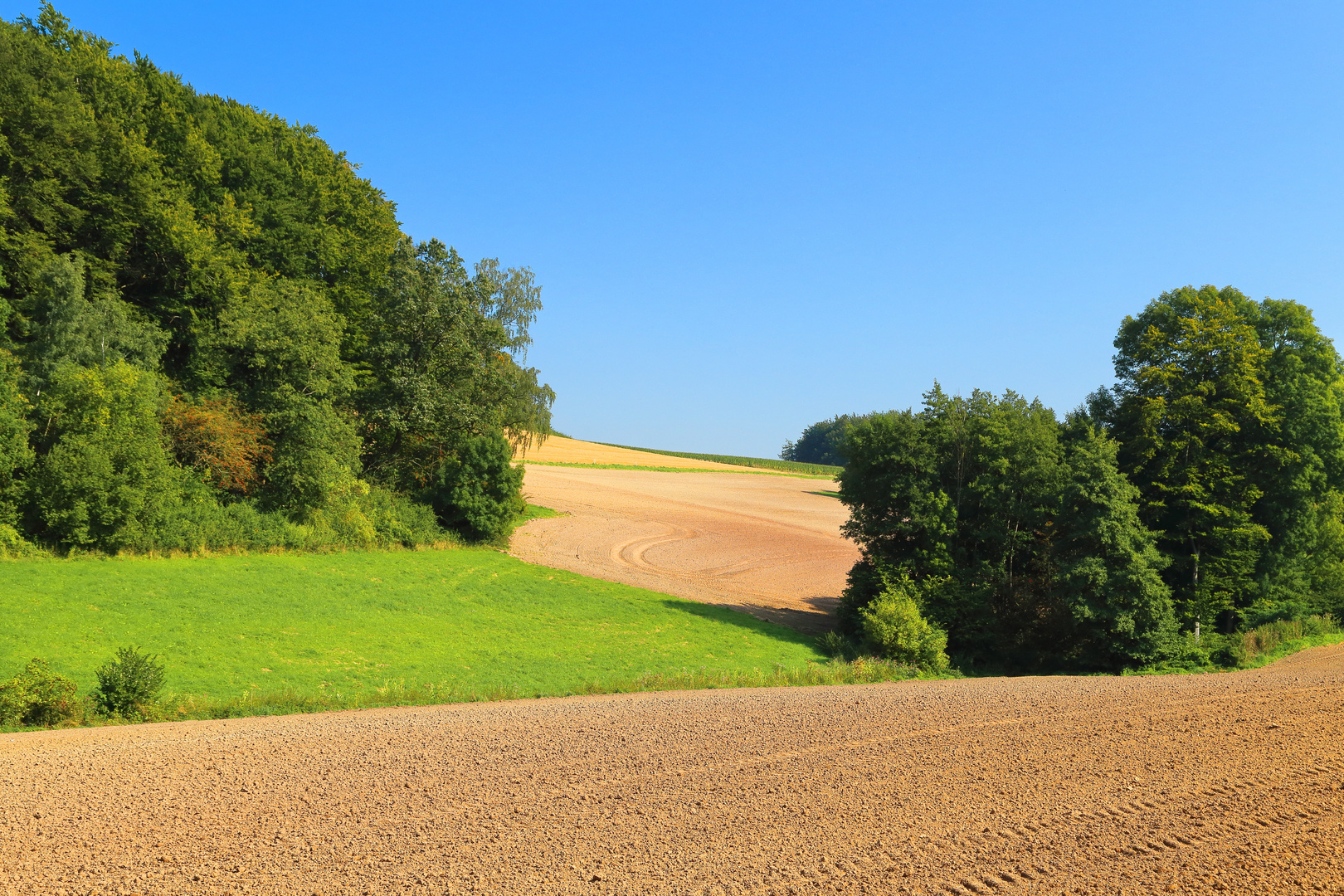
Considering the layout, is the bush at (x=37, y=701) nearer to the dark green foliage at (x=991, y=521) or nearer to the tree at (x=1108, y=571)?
the dark green foliage at (x=991, y=521)

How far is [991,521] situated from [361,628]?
25.6 meters

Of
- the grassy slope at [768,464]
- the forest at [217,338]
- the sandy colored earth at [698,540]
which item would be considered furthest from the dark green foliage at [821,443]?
the forest at [217,338]

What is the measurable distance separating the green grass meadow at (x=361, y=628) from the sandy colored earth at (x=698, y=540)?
198 inches

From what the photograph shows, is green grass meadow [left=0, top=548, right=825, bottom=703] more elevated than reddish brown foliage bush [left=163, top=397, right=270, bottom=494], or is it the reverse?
reddish brown foliage bush [left=163, top=397, right=270, bottom=494]

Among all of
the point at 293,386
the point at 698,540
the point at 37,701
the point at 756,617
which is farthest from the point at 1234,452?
the point at 293,386

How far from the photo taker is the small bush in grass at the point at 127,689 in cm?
1571

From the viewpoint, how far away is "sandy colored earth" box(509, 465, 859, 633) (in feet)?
143

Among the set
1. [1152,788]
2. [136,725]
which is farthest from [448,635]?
[1152,788]

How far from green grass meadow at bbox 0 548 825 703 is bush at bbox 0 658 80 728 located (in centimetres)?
343

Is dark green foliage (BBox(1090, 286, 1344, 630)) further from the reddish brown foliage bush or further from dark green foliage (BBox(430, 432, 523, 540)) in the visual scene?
the reddish brown foliage bush

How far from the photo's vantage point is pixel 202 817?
9.41 m

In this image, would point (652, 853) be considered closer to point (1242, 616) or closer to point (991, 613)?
point (991, 613)

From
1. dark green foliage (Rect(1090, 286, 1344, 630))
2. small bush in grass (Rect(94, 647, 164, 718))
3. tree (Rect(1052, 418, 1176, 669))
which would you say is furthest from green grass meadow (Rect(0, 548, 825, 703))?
dark green foliage (Rect(1090, 286, 1344, 630))

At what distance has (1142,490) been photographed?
32594mm
